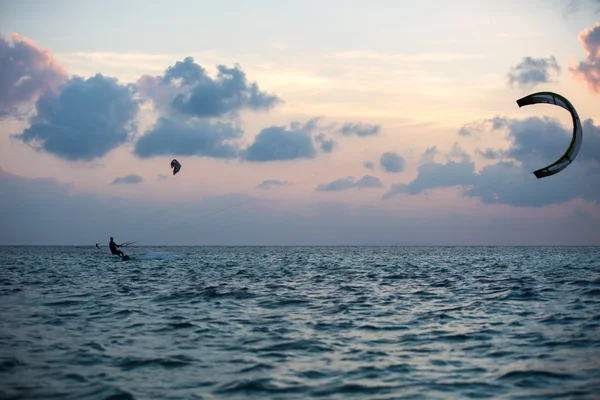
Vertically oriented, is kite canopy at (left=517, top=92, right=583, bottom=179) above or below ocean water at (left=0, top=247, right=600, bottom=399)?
above

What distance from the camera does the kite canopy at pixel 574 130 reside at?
101 ft

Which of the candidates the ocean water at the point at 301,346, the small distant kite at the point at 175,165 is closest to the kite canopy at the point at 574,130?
the ocean water at the point at 301,346

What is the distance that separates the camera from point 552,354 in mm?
13133

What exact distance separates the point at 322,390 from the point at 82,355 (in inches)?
252

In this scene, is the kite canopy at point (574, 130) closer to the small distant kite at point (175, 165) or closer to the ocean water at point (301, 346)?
the ocean water at point (301, 346)

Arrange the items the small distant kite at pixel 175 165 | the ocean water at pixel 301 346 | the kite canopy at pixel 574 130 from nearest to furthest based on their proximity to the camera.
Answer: the ocean water at pixel 301 346
the kite canopy at pixel 574 130
the small distant kite at pixel 175 165

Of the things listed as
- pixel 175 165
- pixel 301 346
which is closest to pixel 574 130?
pixel 301 346

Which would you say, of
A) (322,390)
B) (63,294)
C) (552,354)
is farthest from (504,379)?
(63,294)

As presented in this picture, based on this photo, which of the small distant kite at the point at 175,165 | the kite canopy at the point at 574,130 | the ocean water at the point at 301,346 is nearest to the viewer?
the ocean water at the point at 301,346

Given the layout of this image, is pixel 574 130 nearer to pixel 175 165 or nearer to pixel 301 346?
pixel 301 346

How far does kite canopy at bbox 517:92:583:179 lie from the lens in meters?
30.8

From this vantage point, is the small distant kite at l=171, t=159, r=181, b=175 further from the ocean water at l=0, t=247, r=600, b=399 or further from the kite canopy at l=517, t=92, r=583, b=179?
the kite canopy at l=517, t=92, r=583, b=179

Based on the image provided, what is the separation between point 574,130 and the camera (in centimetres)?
3189

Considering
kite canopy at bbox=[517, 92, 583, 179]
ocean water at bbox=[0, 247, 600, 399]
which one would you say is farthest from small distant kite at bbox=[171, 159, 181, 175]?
kite canopy at bbox=[517, 92, 583, 179]
